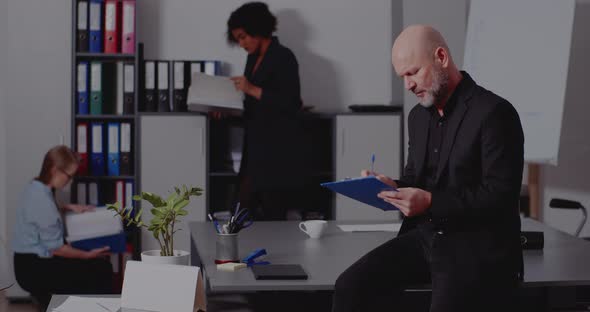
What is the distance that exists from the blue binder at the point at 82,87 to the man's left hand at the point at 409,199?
2893mm

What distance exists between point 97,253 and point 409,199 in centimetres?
224

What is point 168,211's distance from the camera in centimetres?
211

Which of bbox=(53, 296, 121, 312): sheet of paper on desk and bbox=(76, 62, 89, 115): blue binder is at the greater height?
bbox=(76, 62, 89, 115): blue binder

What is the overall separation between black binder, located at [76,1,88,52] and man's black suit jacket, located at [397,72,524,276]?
2.93 meters

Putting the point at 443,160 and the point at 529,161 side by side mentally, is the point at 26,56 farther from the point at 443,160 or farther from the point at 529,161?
the point at 443,160

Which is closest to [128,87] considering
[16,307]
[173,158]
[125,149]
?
[125,149]

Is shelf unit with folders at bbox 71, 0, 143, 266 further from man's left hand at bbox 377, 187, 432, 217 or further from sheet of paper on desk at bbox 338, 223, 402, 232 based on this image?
man's left hand at bbox 377, 187, 432, 217

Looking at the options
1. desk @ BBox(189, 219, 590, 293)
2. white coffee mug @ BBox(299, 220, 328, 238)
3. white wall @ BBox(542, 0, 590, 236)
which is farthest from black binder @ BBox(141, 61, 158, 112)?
white wall @ BBox(542, 0, 590, 236)

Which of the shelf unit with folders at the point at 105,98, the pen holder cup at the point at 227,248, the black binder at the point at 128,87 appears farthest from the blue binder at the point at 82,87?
the pen holder cup at the point at 227,248

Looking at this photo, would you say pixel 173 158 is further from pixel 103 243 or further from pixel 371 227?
pixel 371 227

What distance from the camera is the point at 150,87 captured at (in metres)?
4.67

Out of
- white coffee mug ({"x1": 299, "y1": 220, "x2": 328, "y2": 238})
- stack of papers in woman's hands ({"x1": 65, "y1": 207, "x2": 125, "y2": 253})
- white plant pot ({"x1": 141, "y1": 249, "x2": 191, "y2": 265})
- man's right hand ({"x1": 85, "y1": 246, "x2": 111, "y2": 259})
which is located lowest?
man's right hand ({"x1": 85, "y1": 246, "x2": 111, "y2": 259})

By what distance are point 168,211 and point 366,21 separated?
10.7ft

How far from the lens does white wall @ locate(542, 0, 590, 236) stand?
15.9 feet
